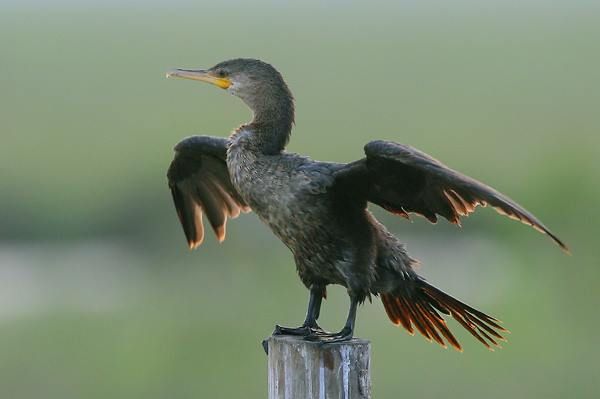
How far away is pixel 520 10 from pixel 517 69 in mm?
10701

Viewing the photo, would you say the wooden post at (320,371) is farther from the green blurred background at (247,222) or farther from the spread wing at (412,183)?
the green blurred background at (247,222)

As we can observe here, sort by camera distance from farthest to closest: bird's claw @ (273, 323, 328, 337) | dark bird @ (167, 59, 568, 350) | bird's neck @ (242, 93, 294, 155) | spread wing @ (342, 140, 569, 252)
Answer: bird's neck @ (242, 93, 294, 155), dark bird @ (167, 59, 568, 350), bird's claw @ (273, 323, 328, 337), spread wing @ (342, 140, 569, 252)

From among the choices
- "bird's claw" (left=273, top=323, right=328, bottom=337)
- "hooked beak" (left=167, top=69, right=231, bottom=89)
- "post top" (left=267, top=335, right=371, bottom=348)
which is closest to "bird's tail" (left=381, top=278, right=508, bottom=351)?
"bird's claw" (left=273, top=323, right=328, bottom=337)

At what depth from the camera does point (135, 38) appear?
1532 inches

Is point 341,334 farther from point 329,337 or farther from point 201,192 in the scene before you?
point 201,192

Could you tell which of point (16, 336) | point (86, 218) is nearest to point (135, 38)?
point (86, 218)

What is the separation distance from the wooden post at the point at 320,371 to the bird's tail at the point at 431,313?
0.91m

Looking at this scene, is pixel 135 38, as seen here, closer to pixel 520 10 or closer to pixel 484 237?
pixel 520 10

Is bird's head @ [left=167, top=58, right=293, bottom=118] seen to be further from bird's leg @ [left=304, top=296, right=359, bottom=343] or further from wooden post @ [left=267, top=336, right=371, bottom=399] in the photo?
wooden post @ [left=267, top=336, right=371, bottom=399]

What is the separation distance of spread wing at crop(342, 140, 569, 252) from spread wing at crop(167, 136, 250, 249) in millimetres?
1063

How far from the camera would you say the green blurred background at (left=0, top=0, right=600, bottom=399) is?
12.2 metres

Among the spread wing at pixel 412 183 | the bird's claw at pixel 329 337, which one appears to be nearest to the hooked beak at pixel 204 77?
the spread wing at pixel 412 183

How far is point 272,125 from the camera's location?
6277mm

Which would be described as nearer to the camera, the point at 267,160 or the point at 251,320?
the point at 267,160
